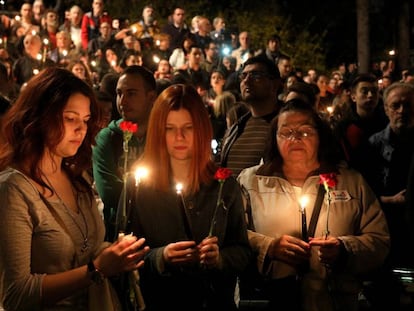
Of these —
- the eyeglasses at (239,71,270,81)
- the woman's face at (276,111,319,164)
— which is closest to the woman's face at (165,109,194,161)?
the woman's face at (276,111,319,164)

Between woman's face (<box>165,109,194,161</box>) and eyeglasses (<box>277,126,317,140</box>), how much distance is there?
746 mm

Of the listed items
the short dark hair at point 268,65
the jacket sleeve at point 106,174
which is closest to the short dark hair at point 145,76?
the jacket sleeve at point 106,174

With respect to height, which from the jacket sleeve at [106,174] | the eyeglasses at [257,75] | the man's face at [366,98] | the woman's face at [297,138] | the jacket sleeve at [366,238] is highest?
the eyeglasses at [257,75]

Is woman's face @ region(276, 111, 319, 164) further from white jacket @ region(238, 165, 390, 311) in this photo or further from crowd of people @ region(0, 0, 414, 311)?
white jacket @ region(238, 165, 390, 311)

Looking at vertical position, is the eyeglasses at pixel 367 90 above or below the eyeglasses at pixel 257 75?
below

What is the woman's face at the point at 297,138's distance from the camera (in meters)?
4.16

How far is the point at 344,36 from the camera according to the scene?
3147 centimetres

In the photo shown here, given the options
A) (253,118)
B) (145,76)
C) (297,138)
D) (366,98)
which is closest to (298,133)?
(297,138)

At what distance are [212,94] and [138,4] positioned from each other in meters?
10.5

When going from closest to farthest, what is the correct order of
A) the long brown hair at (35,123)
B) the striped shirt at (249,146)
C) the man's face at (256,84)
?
the long brown hair at (35,123) < the striped shirt at (249,146) < the man's face at (256,84)

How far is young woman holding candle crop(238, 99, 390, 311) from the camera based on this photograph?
152 inches

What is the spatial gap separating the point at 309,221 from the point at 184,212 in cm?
86

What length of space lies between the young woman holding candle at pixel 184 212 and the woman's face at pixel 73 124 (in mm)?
650

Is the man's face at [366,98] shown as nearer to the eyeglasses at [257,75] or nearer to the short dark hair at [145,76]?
the eyeglasses at [257,75]
